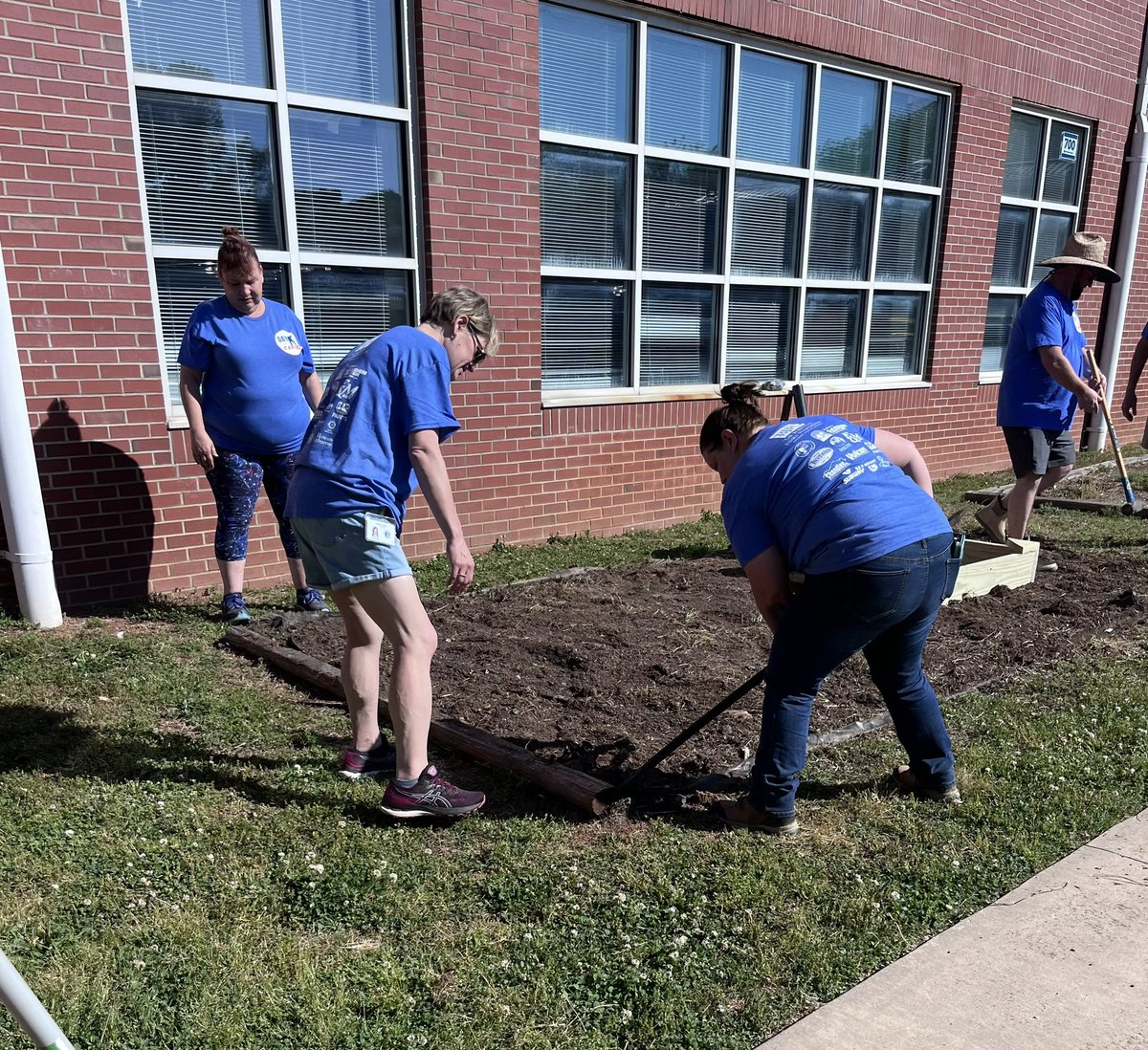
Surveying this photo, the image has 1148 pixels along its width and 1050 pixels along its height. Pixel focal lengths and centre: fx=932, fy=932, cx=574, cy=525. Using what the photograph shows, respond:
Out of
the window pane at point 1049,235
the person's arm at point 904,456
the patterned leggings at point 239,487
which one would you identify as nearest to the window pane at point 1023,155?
the window pane at point 1049,235

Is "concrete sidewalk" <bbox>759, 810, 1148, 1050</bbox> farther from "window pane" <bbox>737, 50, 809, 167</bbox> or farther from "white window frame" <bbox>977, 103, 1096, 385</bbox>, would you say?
"white window frame" <bbox>977, 103, 1096, 385</bbox>

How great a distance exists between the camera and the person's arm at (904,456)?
326 cm

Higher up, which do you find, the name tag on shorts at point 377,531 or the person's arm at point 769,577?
the name tag on shorts at point 377,531

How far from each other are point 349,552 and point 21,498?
2.84 metres

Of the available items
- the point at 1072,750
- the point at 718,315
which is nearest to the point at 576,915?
the point at 1072,750

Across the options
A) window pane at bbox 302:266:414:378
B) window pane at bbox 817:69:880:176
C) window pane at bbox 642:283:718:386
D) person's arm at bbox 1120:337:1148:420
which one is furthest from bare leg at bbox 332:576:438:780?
window pane at bbox 817:69:880:176

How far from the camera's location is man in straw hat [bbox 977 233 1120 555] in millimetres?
6074

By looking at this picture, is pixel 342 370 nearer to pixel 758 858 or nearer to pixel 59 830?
pixel 59 830

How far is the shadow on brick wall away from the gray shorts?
18.1ft

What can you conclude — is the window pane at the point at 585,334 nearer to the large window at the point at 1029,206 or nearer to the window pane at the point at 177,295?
the window pane at the point at 177,295

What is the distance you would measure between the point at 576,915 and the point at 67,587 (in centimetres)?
394

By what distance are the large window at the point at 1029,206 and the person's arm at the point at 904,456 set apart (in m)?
8.23

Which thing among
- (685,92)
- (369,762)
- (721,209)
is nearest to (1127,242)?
(721,209)

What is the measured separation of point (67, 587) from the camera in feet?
17.3
